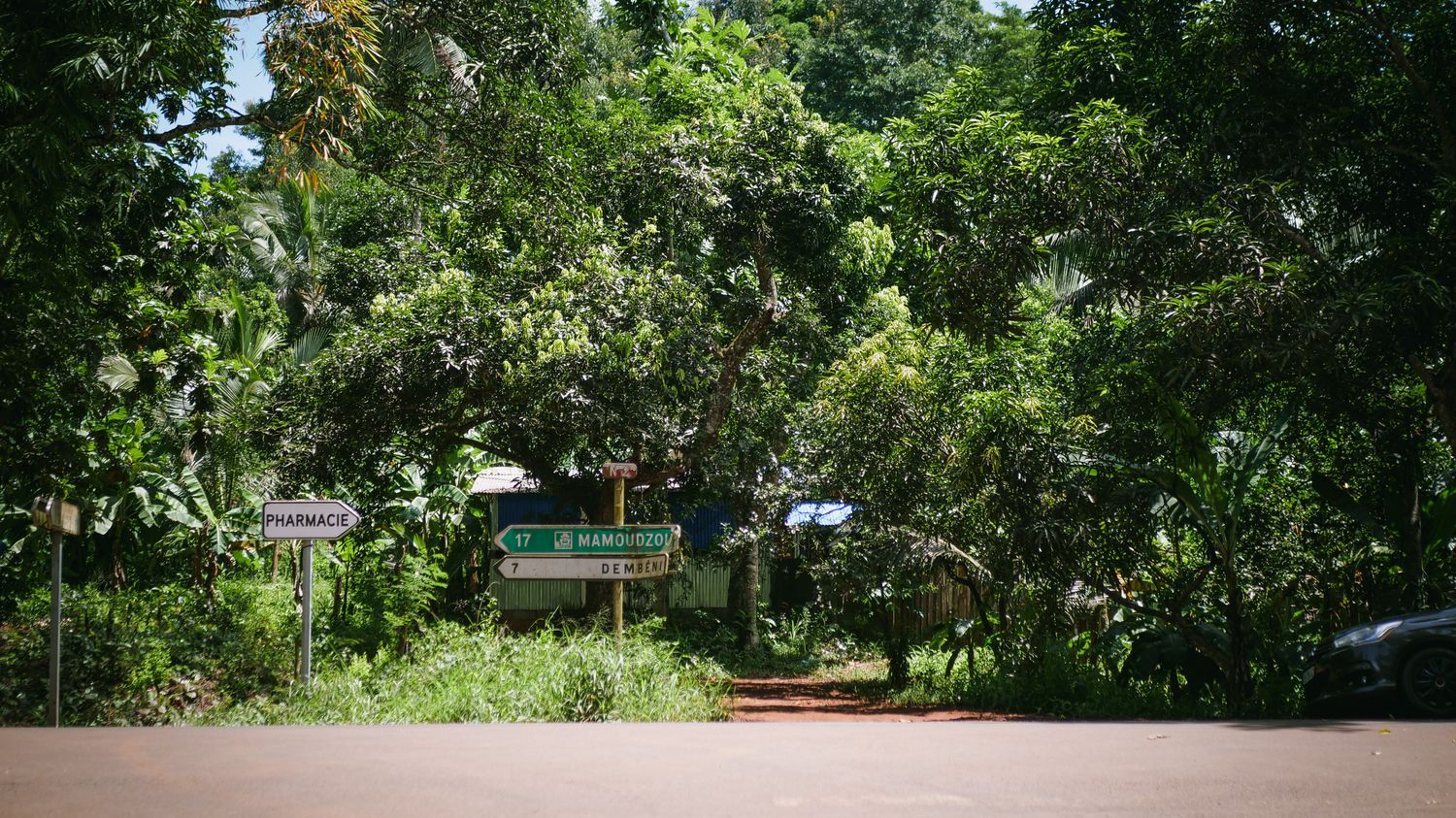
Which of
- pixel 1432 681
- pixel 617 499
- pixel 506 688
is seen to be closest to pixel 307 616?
pixel 506 688

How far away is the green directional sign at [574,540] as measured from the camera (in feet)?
32.2

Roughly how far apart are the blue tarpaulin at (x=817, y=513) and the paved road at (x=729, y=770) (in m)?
6.74

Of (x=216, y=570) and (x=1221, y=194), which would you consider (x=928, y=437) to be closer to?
(x=1221, y=194)

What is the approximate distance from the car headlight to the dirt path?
3.01 m

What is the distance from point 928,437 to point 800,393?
5309 millimetres

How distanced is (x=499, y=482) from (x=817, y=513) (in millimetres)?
8735

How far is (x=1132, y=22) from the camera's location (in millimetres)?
12422

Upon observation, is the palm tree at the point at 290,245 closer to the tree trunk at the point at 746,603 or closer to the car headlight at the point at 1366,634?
the tree trunk at the point at 746,603

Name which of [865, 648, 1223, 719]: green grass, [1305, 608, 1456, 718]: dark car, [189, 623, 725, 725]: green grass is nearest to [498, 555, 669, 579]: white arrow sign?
[189, 623, 725, 725]: green grass

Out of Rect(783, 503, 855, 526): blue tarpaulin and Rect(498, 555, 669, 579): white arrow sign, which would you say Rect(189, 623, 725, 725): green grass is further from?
Rect(783, 503, 855, 526): blue tarpaulin

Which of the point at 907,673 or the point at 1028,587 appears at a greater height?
the point at 1028,587

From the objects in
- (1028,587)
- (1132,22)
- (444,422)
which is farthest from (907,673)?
(1132,22)

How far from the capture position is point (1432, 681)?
9.02 m

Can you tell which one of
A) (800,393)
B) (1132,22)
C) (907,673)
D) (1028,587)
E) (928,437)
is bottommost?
(907,673)
